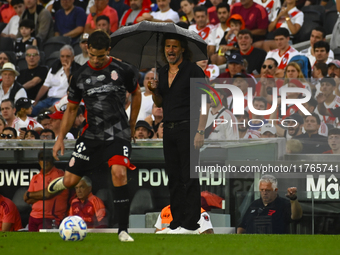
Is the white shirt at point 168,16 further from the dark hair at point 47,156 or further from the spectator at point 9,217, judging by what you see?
the spectator at point 9,217

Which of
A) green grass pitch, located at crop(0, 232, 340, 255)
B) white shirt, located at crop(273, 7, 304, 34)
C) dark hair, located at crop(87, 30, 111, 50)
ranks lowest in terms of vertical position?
green grass pitch, located at crop(0, 232, 340, 255)

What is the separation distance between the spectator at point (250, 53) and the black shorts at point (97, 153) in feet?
18.2

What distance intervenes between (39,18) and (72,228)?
1092cm

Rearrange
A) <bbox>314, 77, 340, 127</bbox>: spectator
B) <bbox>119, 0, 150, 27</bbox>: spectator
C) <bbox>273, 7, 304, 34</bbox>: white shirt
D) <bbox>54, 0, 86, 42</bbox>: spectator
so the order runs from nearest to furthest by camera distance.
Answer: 1. <bbox>314, 77, 340, 127</bbox>: spectator
2. <bbox>273, 7, 304, 34</bbox>: white shirt
3. <bbox>119, 0, 150, 27</bbox>: spectator
4. <bbox>54, 0, 86, 42</bbox>: spectator

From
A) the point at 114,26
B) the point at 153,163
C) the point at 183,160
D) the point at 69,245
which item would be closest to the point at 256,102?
the point at 153,163

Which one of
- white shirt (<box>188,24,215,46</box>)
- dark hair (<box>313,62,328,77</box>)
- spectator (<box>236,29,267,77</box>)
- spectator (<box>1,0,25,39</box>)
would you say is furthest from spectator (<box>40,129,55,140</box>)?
spectator (<box>1,0,25,39</box>)

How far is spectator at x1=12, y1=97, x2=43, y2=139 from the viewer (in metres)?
10.5

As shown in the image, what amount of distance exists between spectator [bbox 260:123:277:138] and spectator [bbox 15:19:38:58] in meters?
7.84

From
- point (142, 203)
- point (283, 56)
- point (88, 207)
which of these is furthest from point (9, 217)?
point (283, 56)

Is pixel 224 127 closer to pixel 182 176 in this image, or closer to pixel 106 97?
pixel 182 176

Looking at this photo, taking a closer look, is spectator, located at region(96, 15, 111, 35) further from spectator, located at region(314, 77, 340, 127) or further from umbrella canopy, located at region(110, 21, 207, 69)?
umbrella canopy, located at region(110, 21, 207, 69)

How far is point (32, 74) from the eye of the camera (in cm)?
1338

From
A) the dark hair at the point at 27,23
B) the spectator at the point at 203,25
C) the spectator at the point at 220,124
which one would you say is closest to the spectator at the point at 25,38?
the dark hair at the point at 27,23

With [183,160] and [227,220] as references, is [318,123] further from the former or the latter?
[183,160]
